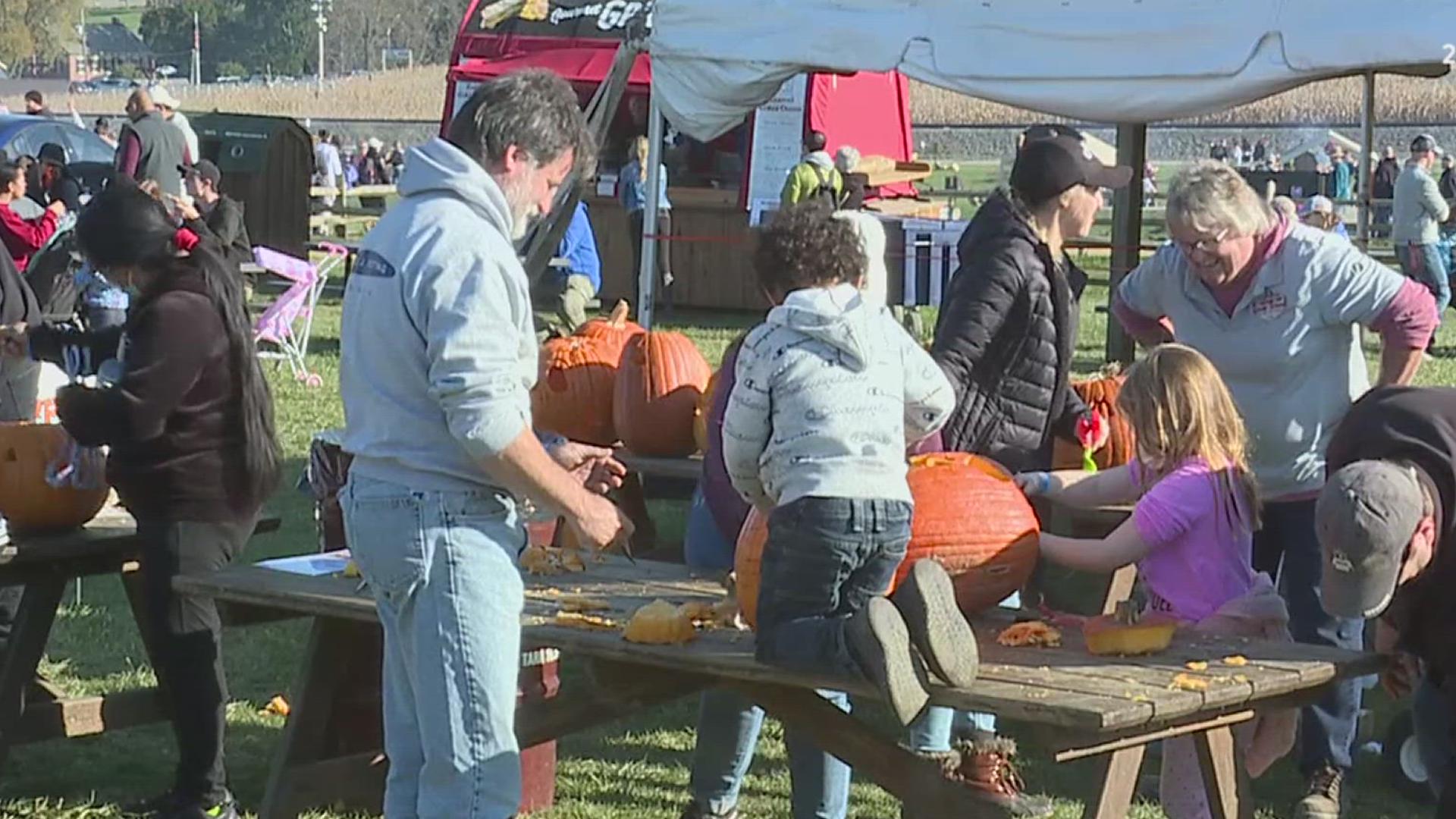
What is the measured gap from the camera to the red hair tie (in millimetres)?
5449

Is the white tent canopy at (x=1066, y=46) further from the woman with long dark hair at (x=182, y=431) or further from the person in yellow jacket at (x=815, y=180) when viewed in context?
the person in yellow jacket at (x=815, y=180)

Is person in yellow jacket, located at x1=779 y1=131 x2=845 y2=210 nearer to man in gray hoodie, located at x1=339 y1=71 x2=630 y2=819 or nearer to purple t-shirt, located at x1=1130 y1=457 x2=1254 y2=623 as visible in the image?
purple t-shirt, located at x1=1130 y1=457 x2=1254 y2=623

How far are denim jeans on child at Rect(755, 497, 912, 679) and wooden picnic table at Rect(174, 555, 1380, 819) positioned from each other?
80 millimetres

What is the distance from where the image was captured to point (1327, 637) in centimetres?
564

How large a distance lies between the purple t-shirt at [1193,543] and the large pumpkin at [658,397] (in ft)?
9.84

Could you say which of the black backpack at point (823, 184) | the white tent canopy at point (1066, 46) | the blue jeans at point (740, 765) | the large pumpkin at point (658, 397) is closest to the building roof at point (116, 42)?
the black backpack at point (823, 184)

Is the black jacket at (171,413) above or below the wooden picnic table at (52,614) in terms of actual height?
above

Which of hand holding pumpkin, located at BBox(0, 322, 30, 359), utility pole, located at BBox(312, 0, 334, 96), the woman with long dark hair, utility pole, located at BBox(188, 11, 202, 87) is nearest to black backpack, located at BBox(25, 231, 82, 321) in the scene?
hand holding pumpkin, located at BBox(0, 322, 30, 359)

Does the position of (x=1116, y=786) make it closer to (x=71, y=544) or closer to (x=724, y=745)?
(x=724, y=745)

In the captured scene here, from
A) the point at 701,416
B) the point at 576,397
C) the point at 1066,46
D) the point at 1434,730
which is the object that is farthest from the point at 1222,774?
Answer: the point at 1066,46

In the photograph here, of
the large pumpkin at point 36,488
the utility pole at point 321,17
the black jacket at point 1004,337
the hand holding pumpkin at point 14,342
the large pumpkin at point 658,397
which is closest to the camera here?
the black jacket at point 1004,337

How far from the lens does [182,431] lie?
17.9 feet

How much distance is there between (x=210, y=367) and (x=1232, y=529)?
2671mm

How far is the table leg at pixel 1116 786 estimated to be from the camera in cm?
436
